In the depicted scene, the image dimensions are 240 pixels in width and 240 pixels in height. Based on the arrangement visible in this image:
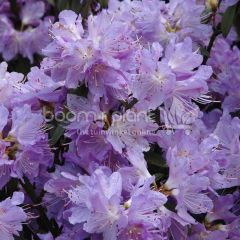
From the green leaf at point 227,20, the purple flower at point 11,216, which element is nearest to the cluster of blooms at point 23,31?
the green leaf at point 227,20

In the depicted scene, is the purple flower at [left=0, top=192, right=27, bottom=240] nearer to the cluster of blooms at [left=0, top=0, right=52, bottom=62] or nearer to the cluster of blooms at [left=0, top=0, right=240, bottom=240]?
the cluster of blooms at [left=0, top=0, right=240, bottom=240]

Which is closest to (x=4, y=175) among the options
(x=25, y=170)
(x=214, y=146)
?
(x=25, y=170)

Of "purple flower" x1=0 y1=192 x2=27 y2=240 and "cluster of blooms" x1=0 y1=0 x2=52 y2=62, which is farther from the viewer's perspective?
"cluster of blooms" x1=0 y1=0 x2=52 y2=62

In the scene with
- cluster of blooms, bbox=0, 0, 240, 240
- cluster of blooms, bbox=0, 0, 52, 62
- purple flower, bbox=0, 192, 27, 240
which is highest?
cluster of blooms, bbox=0, 0, 240, 240

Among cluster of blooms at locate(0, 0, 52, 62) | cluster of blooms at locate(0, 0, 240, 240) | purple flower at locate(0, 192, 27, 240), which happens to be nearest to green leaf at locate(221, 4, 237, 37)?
cluster of blooms at locate(0, 0, 240, 240)

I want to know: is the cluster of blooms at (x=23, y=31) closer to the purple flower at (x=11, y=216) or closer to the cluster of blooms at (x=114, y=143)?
the cluster of blooms at (x=114, y=143)

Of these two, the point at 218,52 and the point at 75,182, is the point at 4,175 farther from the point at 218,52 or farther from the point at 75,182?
the point at 218,52
